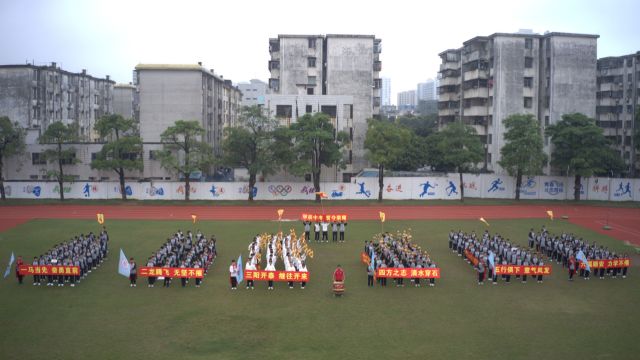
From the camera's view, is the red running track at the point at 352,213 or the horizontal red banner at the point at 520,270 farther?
the red running track at the point at 352,213

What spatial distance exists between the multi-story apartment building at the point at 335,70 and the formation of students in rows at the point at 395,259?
3411 centimetres

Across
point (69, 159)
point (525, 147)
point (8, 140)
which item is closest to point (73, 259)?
point (8, 140)

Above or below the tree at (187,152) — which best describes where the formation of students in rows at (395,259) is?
below

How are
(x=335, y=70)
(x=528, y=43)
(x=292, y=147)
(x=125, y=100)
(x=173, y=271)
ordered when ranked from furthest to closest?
(x=125, y=100), (x=335, y=70), (x=528, y=43), (x=292, y=147), (x=173, y=271)

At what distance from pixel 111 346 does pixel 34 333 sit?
9.45ft

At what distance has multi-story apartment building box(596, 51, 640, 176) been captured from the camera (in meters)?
64.8

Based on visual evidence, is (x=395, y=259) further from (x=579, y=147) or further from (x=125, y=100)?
(x=125, y=100)

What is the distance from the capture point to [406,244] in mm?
26016

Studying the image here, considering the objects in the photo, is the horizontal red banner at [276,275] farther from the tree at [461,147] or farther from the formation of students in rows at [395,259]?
the tree at [461,147]

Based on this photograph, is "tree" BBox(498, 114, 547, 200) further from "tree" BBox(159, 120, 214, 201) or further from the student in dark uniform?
the student in dark uniform

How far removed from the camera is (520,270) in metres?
22.4

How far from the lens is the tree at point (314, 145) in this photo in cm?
4566

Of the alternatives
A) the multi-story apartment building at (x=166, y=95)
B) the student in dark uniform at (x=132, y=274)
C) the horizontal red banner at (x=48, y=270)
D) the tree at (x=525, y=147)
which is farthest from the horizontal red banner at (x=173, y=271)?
the multi-story apartment building at (x=166, y=95)

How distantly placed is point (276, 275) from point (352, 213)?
21962 mm
